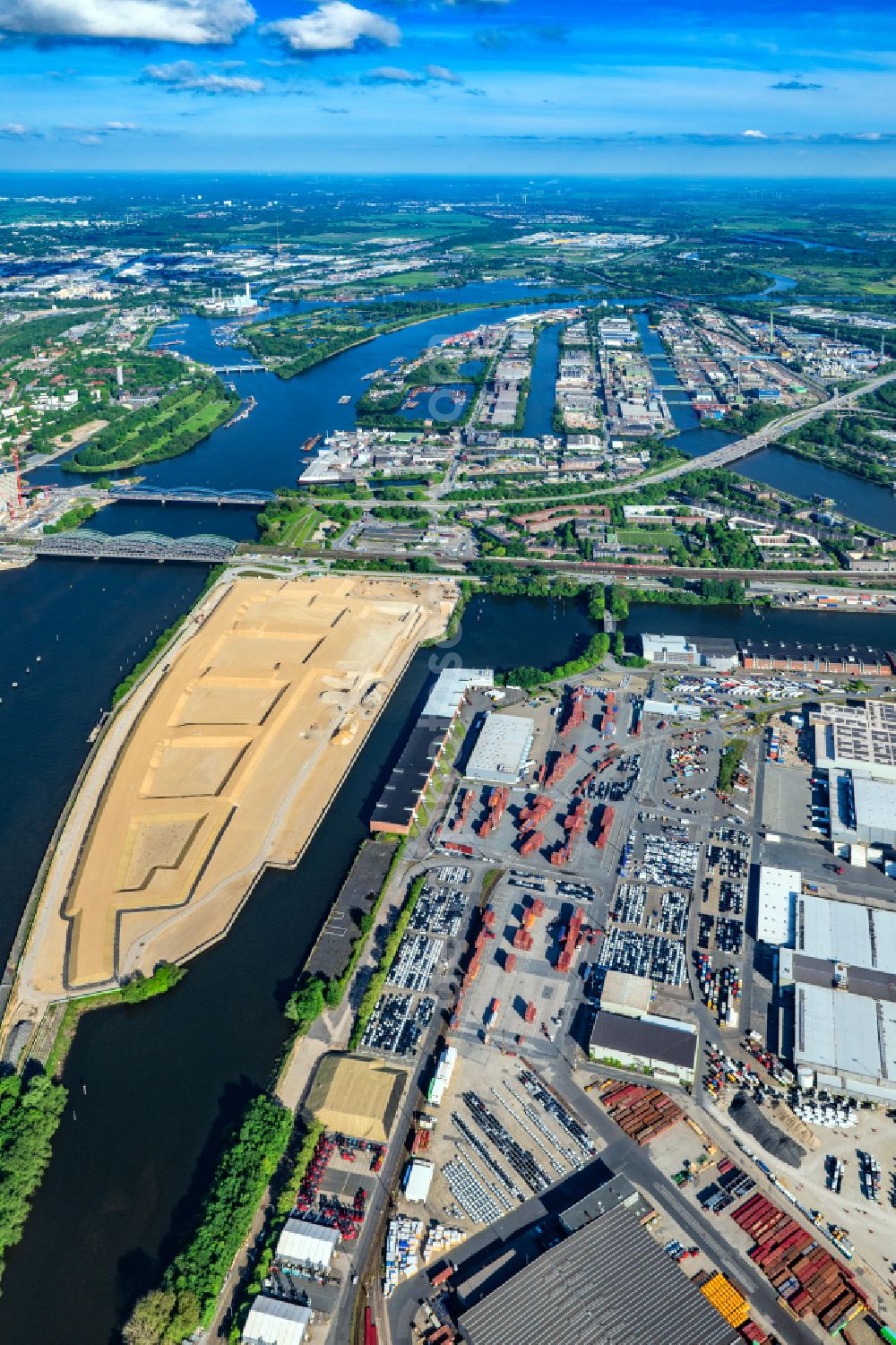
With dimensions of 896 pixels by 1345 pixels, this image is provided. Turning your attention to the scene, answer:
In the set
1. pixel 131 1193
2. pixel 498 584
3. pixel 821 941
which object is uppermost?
pixel 498 584

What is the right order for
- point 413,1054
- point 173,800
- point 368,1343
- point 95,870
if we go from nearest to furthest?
1. point 368,1343
2. point 413,1054
3. point 95,870
4. point 173,800

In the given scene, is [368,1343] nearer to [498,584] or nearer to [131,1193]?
[131,1193]

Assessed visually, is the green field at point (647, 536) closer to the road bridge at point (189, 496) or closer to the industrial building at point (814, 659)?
the industrial building at point (814, 659)

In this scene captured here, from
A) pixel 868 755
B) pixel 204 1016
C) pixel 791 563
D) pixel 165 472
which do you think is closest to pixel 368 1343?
pixel 204 1016

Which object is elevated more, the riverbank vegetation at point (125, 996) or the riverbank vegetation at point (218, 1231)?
the riverbank vegetation at point (125, 996)

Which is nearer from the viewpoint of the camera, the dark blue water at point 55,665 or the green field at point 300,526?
the dark blue water at point 55,665

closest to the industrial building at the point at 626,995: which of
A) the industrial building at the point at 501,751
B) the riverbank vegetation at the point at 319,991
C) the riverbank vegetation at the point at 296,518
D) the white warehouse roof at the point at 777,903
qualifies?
the white warehouse roof at the point at 777,903
